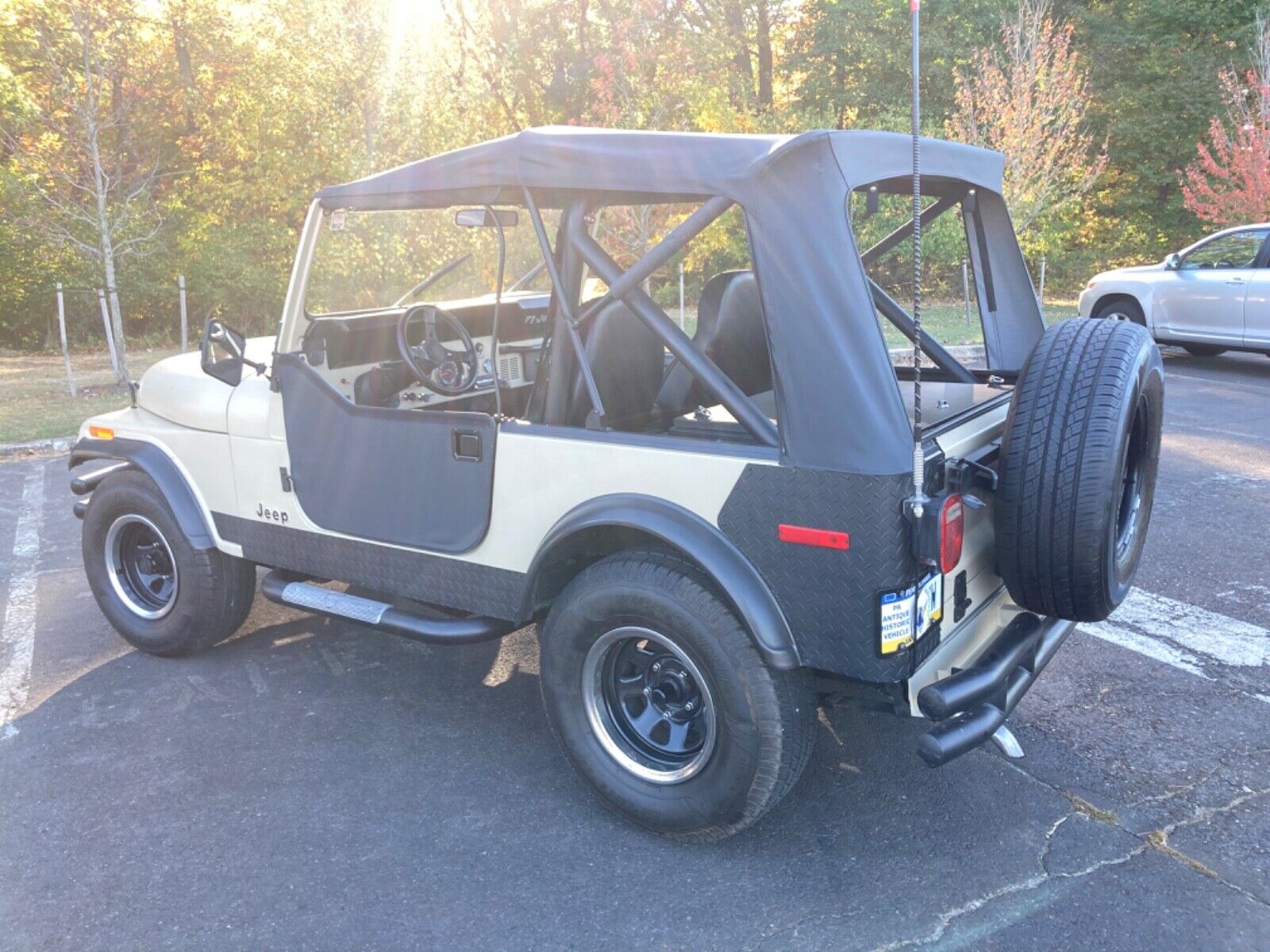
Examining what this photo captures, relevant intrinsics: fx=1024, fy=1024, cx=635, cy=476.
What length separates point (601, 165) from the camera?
3.05m

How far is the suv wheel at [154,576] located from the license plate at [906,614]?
2894mm

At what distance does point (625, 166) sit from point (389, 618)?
1788mm

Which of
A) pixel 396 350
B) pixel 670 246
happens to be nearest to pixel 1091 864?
pixel 670 246

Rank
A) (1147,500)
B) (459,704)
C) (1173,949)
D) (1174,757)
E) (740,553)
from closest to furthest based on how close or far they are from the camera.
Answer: (1173,949) < (740,553) < (1174,757) < (1147,500) < (459,704)

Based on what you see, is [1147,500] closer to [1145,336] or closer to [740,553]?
[1145,336]

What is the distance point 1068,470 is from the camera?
9.12 ft

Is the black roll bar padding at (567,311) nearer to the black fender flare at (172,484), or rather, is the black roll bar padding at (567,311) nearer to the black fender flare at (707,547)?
the black fender flare at (707,547)

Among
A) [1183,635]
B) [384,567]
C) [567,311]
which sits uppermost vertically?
[567,311]

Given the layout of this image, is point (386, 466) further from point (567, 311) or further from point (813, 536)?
point (813, 536)

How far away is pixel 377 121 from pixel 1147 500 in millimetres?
11476

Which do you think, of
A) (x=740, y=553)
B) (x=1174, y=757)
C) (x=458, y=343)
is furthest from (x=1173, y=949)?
(x=458, y=343)

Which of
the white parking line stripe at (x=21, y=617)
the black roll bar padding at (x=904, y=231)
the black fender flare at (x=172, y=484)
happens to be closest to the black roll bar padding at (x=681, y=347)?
the black roll bar padding at (x=904, y=231)

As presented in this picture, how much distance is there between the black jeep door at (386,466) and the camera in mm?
3418

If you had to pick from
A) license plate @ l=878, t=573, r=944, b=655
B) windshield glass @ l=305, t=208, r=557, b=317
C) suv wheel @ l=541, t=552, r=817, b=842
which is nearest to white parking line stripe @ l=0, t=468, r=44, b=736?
windshield glass @ l=305, t=208, r=557, b=317
